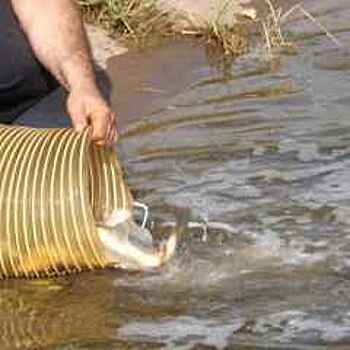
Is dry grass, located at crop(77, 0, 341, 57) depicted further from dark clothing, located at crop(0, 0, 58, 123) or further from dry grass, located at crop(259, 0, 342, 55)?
dark clothing, located at crop(0, 0, 58, 123)

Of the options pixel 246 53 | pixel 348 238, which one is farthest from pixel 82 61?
pixel 246 53

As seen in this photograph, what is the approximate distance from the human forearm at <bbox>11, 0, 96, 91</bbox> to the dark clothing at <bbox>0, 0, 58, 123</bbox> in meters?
0.30

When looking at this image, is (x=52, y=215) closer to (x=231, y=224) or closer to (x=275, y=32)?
(x=231, y=224)

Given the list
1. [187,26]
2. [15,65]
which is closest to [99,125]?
[15,65]

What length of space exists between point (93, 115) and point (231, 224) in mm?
800

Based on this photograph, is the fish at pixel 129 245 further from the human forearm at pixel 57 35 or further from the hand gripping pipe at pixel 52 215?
the human forearm at pixel 57 35

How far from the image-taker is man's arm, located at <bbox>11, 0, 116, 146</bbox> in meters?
4.38

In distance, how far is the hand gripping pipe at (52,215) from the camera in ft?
14.0

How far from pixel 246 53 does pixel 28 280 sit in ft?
10.2

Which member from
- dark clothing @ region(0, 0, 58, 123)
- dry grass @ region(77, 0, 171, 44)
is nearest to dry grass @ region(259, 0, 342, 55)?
dry grass @ region(77, 0, 171, 44)

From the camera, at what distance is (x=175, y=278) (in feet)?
14.4

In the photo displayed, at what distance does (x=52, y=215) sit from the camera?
14.0 ft

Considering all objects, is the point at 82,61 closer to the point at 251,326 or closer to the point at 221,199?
the point at 221,199

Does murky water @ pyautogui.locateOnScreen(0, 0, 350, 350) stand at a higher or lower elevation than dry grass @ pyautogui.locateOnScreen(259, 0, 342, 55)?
higher
